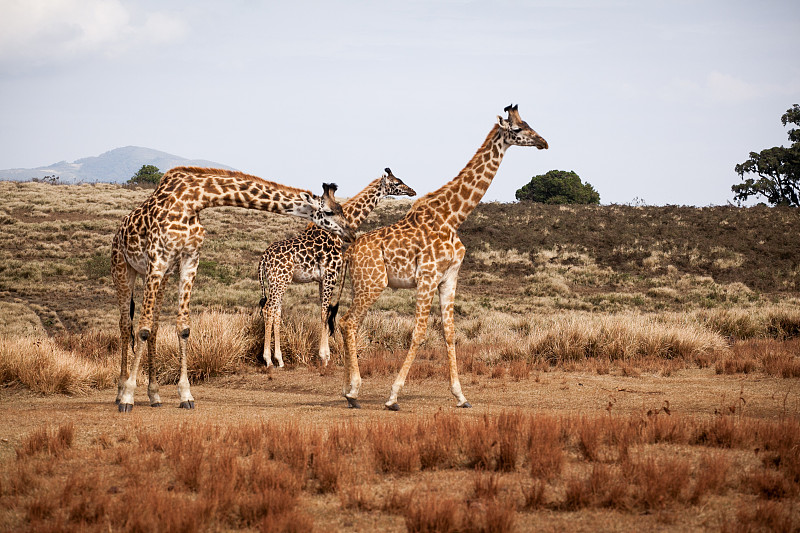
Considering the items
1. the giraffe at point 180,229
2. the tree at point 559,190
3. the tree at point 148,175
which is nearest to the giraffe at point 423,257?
the giraffe at point 180,229

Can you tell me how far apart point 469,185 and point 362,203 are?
4.68 metres

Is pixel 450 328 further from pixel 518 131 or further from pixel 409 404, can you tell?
pixel 518 131

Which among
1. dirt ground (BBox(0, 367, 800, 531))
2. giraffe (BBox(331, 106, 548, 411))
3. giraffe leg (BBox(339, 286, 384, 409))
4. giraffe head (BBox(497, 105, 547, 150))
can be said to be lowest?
dirt ground (BBox(0, 367, 800, 531))

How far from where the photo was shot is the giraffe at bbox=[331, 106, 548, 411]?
1104 cm

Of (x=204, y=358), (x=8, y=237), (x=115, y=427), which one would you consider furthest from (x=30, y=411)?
(x=8, y=237)

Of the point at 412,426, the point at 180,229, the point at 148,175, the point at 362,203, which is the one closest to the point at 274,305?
the point at 362,203

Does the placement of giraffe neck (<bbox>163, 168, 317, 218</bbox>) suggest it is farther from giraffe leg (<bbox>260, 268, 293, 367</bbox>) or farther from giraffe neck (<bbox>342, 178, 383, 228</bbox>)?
giraffe leg (<bbox>260, 268, 293, 367</bbox>)

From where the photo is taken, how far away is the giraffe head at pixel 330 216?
442 inches

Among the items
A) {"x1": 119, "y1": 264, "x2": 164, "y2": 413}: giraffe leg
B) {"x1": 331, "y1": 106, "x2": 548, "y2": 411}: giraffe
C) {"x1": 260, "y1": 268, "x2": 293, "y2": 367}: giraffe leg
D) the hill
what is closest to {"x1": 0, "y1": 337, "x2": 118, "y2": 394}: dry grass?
{"x1": 119, "y1": 264, "x2": 164, "y2": 413}: giraffe leg

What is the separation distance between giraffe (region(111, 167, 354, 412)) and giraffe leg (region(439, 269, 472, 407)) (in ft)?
5.50

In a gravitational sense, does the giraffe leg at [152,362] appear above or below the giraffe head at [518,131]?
below

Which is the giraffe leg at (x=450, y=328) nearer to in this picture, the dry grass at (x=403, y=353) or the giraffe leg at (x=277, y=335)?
the dry grass at (x=403, y=353)

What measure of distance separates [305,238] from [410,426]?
9.41 metres

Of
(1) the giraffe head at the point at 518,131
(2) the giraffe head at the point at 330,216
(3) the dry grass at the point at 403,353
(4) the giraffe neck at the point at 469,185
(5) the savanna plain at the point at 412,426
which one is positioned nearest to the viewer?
(5) the savanna plain at the point at 412,426
